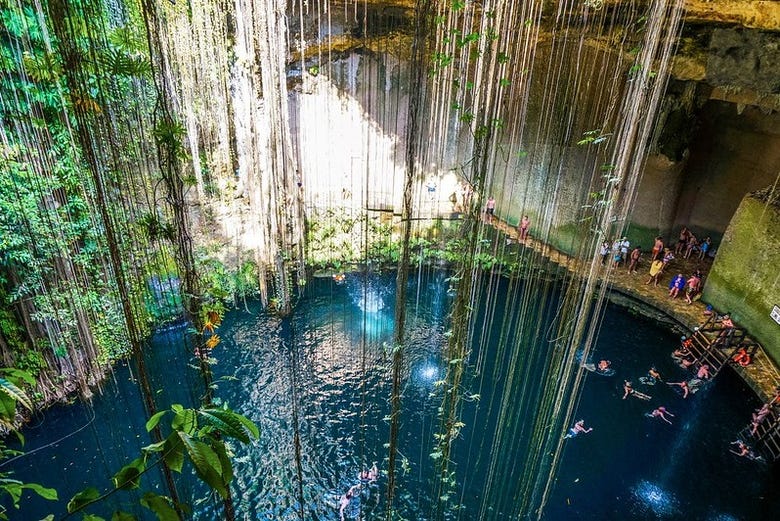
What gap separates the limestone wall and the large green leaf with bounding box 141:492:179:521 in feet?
27.8

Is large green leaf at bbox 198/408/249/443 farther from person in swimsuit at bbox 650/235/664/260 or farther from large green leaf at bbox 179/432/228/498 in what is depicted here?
person in swimsuit at bbox 650/235/664/260

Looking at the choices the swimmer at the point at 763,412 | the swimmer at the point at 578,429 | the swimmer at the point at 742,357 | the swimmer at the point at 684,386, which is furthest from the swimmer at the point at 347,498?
the swimmer at the point at 742,357

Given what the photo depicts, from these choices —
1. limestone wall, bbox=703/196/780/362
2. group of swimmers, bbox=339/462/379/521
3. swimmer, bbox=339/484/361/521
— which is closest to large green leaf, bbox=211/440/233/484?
group of swimmers, bbox=339/462/379/521

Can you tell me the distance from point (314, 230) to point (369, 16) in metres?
4.47

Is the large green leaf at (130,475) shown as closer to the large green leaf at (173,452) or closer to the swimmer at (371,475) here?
the large green leaf at (173,452)

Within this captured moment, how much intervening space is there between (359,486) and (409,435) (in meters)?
1.07

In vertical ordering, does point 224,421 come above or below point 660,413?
above

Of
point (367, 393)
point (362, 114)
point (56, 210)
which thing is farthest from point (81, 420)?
point (362, 114)

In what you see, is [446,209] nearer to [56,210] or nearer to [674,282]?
[674,282]

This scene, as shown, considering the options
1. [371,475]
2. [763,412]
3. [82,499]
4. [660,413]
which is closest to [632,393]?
[660,413]

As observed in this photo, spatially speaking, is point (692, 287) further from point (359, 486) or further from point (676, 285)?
point (359, 486)

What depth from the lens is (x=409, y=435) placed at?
636 centimetres

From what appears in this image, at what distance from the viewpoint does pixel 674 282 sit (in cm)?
875

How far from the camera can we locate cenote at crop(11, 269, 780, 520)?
5430mm
